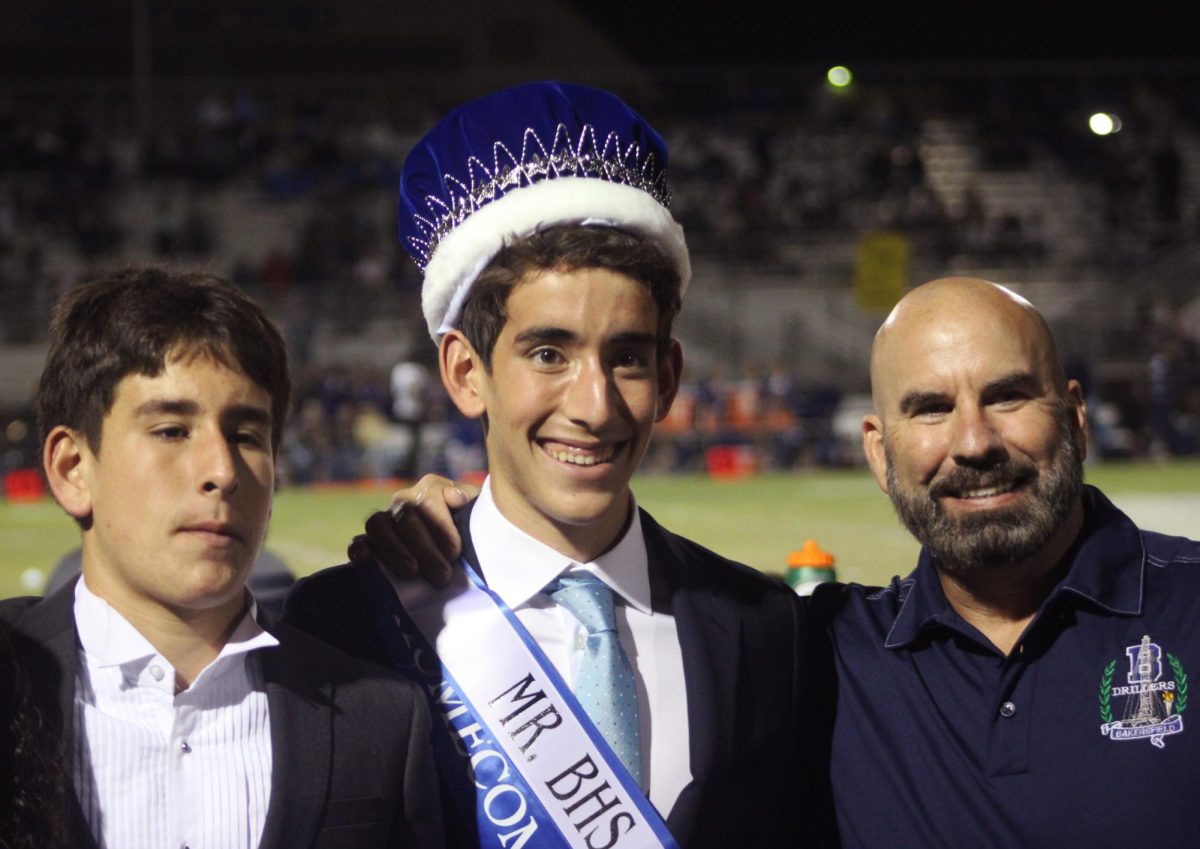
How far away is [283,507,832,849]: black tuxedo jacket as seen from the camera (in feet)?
7.47

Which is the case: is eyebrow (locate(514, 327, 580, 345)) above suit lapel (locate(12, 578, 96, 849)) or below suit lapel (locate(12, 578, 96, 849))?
above

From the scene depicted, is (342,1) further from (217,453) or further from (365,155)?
(217,453)

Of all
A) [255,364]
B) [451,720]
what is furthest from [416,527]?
[255,364]

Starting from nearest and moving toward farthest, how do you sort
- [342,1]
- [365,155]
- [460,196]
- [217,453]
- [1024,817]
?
[217,453]
[1024,817]
[460,196]
[365,155]
[342,1]

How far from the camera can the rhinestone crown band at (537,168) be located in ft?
7.89

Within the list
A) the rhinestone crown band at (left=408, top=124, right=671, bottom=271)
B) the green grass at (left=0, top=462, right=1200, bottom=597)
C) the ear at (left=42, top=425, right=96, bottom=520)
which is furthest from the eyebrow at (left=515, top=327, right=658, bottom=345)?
the green grass at (left=0, top=462, right=1200, bottom=597)

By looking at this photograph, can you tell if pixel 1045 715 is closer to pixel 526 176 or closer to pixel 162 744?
pixel 526 176

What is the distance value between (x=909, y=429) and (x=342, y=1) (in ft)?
83.5

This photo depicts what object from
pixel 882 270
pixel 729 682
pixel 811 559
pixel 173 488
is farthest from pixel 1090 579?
pixel 882 270

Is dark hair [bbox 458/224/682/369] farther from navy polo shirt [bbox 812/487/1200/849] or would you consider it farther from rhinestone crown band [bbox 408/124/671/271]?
navy polo shirt [bbox 812/487/1200/849]

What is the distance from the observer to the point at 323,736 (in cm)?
204

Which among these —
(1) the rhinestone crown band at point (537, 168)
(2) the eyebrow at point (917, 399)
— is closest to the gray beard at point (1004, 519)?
(2) the eyebrow at point (917, 399)

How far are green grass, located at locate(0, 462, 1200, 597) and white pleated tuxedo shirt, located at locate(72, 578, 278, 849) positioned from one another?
661 centimetres

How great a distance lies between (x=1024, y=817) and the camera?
2256mm
